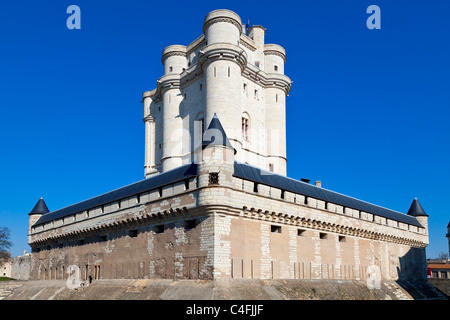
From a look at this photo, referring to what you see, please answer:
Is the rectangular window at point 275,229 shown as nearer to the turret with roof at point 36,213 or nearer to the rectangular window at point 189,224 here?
the rectangular window at point 189,224

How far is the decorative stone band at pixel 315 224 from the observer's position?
23.7m

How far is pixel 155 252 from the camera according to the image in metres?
25.2

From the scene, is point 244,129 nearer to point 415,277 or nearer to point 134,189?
point 134,189

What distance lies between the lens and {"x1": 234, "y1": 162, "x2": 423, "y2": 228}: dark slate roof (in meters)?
24.4

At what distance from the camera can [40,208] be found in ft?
147

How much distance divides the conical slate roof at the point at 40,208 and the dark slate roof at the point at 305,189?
2823cm

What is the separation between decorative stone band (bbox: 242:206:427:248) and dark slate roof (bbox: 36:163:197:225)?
13.4ft

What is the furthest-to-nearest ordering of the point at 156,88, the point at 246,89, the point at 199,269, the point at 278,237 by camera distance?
the point at 156,88, the point at 246,89, the point at 278,237, the point at 199,269

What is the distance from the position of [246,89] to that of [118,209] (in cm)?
1735

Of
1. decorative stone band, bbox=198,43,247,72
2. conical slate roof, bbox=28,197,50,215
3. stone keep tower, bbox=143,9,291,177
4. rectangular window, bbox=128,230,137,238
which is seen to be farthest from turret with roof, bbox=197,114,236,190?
conical slate roof, bbox=28,197,50,215

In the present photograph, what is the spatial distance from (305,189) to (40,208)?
29570 millimetres

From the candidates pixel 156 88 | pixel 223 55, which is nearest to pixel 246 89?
pixel 223 55

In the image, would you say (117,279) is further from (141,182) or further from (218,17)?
(218,17)

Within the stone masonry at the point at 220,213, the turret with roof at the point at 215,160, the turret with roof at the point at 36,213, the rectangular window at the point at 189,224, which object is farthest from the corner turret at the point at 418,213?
the turret with roof at the point at 36,213
